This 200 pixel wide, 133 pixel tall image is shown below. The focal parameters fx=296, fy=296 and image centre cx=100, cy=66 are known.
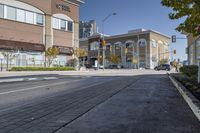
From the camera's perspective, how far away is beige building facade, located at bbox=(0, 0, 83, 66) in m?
49.6

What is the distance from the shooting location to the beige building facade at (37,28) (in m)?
49.6

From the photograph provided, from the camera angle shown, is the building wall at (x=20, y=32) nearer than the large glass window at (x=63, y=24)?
Yes

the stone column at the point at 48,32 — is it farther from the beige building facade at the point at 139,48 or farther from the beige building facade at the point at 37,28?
the beige building facade at the point at 139,48

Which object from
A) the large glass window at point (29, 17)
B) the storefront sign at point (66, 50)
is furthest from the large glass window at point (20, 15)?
the storefront sign at point (66, 50)

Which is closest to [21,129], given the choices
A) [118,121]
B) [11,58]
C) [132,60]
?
[118,121]

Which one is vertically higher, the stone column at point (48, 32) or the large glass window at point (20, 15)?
the large glass window at point (20, 15)

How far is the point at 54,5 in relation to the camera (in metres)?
60.2

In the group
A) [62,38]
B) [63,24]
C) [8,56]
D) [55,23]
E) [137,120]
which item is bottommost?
[137,120]

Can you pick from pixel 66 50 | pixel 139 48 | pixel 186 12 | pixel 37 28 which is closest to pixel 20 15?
pixel 37 28

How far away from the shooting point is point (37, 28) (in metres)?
55.2

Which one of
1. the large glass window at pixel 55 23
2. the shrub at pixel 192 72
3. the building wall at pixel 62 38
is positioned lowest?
the shrub at pixel 192 72

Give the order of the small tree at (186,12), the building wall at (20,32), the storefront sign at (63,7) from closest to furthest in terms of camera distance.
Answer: the small tree at (186,12)
the building wall at (20,32)
the storefront sign at (63,7)

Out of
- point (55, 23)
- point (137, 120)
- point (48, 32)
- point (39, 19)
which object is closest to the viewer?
point (137, 120)

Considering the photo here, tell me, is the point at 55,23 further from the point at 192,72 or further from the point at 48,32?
the point at 192,72
